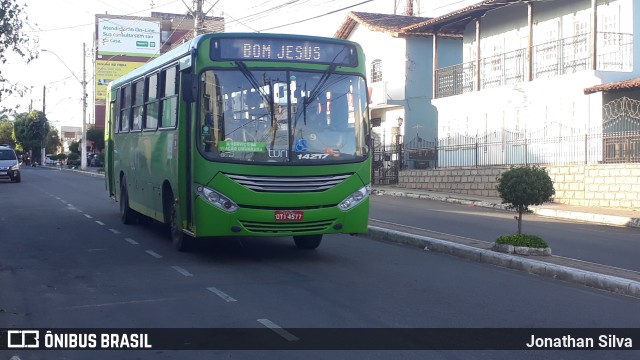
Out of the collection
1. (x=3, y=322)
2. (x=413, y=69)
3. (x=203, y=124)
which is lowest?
(x=3, y=322)

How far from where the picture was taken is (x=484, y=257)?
41.0 feet

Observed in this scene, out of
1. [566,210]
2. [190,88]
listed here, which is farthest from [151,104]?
[566,210]

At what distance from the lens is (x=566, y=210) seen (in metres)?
22.9

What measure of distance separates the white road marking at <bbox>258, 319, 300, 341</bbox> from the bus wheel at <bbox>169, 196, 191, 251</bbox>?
15.5 feet

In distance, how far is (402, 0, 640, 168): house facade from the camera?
25688 mm

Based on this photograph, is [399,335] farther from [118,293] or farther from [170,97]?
[170,97]

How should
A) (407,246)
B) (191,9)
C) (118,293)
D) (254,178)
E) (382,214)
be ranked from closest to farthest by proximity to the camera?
(118,293) → (254,178) → (407,246) → (382,214) → (191,9)

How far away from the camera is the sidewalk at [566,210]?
67.5 feet

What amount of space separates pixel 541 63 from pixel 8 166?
26439mm

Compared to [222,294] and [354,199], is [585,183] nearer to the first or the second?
[354,199]

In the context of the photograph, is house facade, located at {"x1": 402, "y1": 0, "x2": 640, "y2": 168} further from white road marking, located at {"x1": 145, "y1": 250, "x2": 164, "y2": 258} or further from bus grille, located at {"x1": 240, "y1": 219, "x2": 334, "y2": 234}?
white road marking, located at {"x1": 145, "y1": 250, "x2": 164, "y2": 258}

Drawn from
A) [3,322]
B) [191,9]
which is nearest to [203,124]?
[3,322]

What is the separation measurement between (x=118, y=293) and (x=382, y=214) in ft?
42.0

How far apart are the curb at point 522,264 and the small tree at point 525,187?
0.97m
